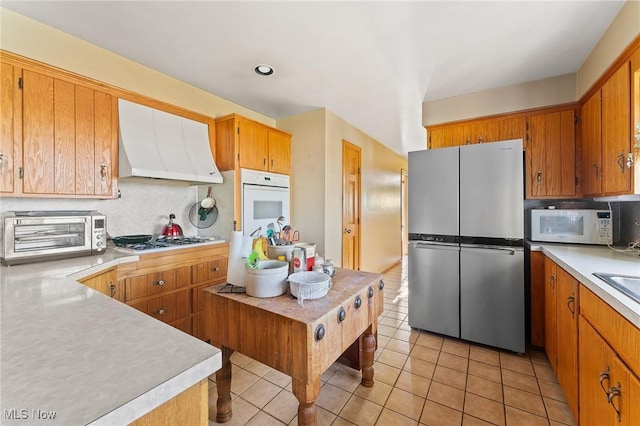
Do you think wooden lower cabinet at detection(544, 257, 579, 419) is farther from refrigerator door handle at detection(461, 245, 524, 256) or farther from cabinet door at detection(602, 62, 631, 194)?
cabinet door at detection(602, 62, 631, 194)

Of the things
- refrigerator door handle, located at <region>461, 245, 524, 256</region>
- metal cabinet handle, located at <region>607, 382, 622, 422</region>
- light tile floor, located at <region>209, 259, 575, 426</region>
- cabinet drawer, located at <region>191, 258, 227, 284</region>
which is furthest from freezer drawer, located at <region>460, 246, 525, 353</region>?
cabinet drawer, located at <region>191, 258, 227, 284</region>

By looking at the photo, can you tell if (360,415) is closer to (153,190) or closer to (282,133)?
(153,190)

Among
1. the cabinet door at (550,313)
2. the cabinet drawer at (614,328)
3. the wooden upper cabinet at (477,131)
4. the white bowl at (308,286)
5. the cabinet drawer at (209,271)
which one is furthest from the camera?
the wooden upper cabinet at (477,131)

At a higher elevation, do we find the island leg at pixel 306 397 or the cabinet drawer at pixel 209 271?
the cabinet drawer at pixel 209 271

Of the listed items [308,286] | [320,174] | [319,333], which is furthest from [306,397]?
[320,174]

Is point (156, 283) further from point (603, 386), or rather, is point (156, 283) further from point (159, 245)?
point (603, 386)

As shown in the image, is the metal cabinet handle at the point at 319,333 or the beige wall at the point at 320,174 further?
the beige wall at the point at 320,174

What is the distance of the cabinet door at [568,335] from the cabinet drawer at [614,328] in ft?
0.64

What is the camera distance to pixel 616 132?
5.74 feet

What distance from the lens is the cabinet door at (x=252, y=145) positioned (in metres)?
2.83

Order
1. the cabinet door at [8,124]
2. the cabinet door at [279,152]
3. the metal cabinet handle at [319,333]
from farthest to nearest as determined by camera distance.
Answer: the cabinet door at [279,152], the cabinet door at [8,124], the metal cabinet handle at [319,333]

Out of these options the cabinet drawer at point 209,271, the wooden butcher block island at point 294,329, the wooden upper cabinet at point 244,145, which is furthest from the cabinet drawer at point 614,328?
the wooden upper cabinet at point 244,145

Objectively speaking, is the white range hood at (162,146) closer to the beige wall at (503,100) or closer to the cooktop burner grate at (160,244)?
the cooktop burner grate at (160,244)

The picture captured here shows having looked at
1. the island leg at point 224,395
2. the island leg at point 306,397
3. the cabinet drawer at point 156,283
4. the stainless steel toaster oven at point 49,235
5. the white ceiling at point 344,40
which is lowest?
the island leg at point 224,395
